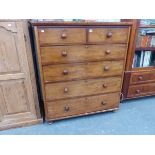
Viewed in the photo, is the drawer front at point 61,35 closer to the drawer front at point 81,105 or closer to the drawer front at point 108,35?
the drawer front at point 108,35

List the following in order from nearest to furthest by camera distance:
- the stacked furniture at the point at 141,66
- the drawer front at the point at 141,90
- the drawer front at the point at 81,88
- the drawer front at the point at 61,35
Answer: the drawer front at the point at 61,35, the drawer front at the point at 81,88, the stacked furniture at the point at 141,66, the drawer front at the point at 141,90

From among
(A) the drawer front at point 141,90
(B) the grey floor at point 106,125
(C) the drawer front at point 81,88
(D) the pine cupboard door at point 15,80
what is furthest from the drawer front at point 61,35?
(A) the drawer front at point 141,90

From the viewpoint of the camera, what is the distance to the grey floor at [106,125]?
1.63 metres

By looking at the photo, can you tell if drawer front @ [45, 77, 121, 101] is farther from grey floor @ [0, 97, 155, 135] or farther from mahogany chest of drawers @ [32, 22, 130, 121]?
grey floor @ [0, 97, 155, 135]

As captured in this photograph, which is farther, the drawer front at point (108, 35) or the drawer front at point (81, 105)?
the drawer front at point (81, 105)

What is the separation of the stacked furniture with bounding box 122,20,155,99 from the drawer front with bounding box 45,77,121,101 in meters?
0.31

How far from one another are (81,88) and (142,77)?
89 cm

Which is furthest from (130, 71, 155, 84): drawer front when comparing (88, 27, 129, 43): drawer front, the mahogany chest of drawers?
(88, 27, 129, 43): drawer front

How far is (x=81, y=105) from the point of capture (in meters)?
1.73

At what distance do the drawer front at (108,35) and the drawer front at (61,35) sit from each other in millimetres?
80

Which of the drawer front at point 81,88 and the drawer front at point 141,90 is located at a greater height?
the drawer front at point 81,88

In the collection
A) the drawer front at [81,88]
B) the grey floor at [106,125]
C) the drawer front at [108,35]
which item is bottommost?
the grey floor at [106,125]

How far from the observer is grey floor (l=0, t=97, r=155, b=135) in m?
1.63
